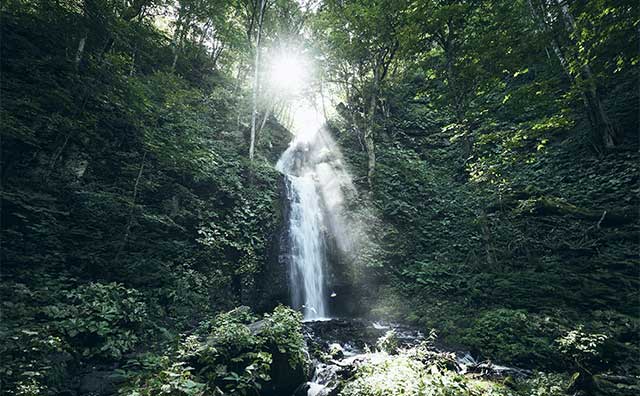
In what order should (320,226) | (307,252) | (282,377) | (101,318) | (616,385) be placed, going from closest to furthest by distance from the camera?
(616,385)
(282,377)
(101,318)
(307,252)
(320,226)

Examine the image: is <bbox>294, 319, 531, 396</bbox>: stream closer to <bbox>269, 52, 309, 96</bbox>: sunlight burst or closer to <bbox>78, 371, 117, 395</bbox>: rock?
<bbox>78, 371, 117, 395</bbox>: rock

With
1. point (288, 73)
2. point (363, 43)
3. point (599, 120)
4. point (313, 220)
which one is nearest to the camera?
point (599, 120)

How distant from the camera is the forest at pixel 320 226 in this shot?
4.87 metres

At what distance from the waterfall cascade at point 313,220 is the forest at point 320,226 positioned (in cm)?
11

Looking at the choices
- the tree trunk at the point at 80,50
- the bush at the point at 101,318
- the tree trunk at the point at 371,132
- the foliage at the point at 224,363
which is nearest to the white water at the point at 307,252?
the tree trunk at the point at 371,132

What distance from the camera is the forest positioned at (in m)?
4.87

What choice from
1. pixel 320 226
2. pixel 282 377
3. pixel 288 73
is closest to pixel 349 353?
pixel 282 377

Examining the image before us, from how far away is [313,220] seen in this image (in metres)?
12.8

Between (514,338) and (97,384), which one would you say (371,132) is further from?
(97,384)

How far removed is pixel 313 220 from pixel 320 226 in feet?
1.43

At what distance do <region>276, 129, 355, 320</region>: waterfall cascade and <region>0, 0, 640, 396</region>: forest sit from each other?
0.11 metres

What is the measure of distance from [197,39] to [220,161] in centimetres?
1186

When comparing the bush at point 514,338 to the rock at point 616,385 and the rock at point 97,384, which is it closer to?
the rock at point 616,385

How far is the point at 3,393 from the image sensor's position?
3.19 metres
